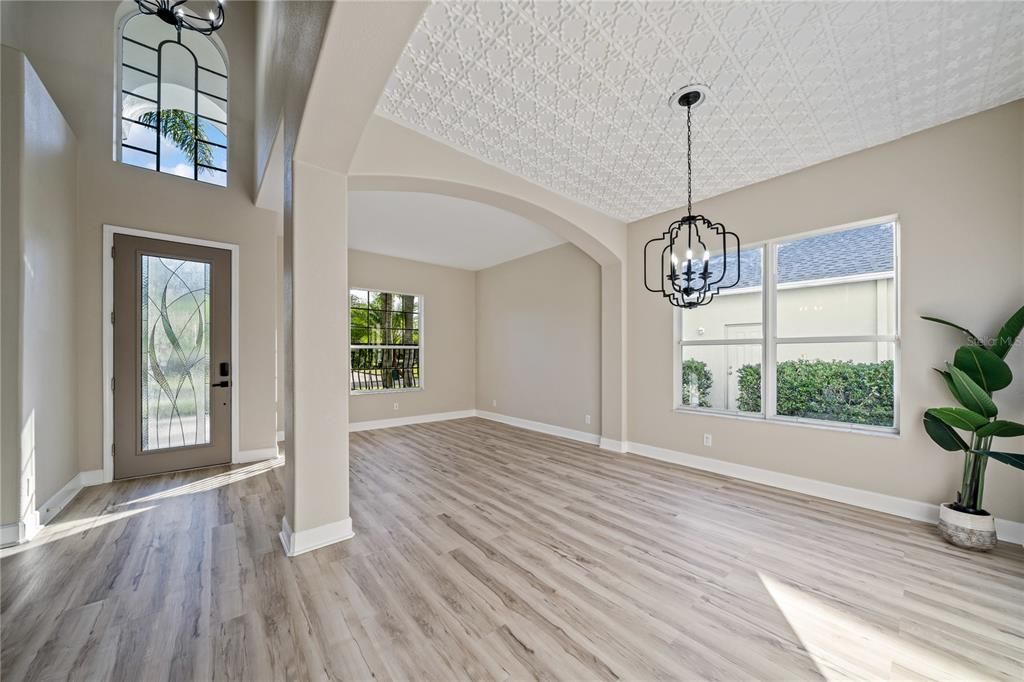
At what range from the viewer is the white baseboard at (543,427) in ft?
17.7

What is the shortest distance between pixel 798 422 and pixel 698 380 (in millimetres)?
1009

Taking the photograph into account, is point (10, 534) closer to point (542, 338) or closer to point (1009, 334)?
point (542, 338)

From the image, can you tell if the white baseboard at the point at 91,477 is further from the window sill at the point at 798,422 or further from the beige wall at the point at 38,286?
the window sill at the point at 798,422

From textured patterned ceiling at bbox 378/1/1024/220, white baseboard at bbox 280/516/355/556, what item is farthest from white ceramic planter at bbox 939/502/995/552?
white baseboard at bbox 280/516/355/556

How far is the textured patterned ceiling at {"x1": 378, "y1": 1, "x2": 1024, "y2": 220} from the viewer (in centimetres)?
189

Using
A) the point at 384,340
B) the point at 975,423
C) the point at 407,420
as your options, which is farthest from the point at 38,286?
the point at 975,423

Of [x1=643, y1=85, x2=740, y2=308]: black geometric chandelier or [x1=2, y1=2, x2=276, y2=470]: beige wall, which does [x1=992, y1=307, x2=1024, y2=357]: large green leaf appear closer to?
[x1=643, y1=85, x2=740, y2=308]: black geometric chandelier

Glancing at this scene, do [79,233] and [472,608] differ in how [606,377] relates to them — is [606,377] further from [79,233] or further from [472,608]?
[79,233]

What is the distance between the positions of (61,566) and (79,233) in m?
2.85

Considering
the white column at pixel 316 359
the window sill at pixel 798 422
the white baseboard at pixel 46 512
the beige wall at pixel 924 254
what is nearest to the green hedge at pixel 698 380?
the window sill at pixel 798 422

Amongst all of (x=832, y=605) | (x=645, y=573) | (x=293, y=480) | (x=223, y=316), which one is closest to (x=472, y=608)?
(x=645, y=573)

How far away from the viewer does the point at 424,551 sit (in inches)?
93.5

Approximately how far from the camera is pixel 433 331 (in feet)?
23.2

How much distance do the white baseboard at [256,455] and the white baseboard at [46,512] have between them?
1.04 metres
